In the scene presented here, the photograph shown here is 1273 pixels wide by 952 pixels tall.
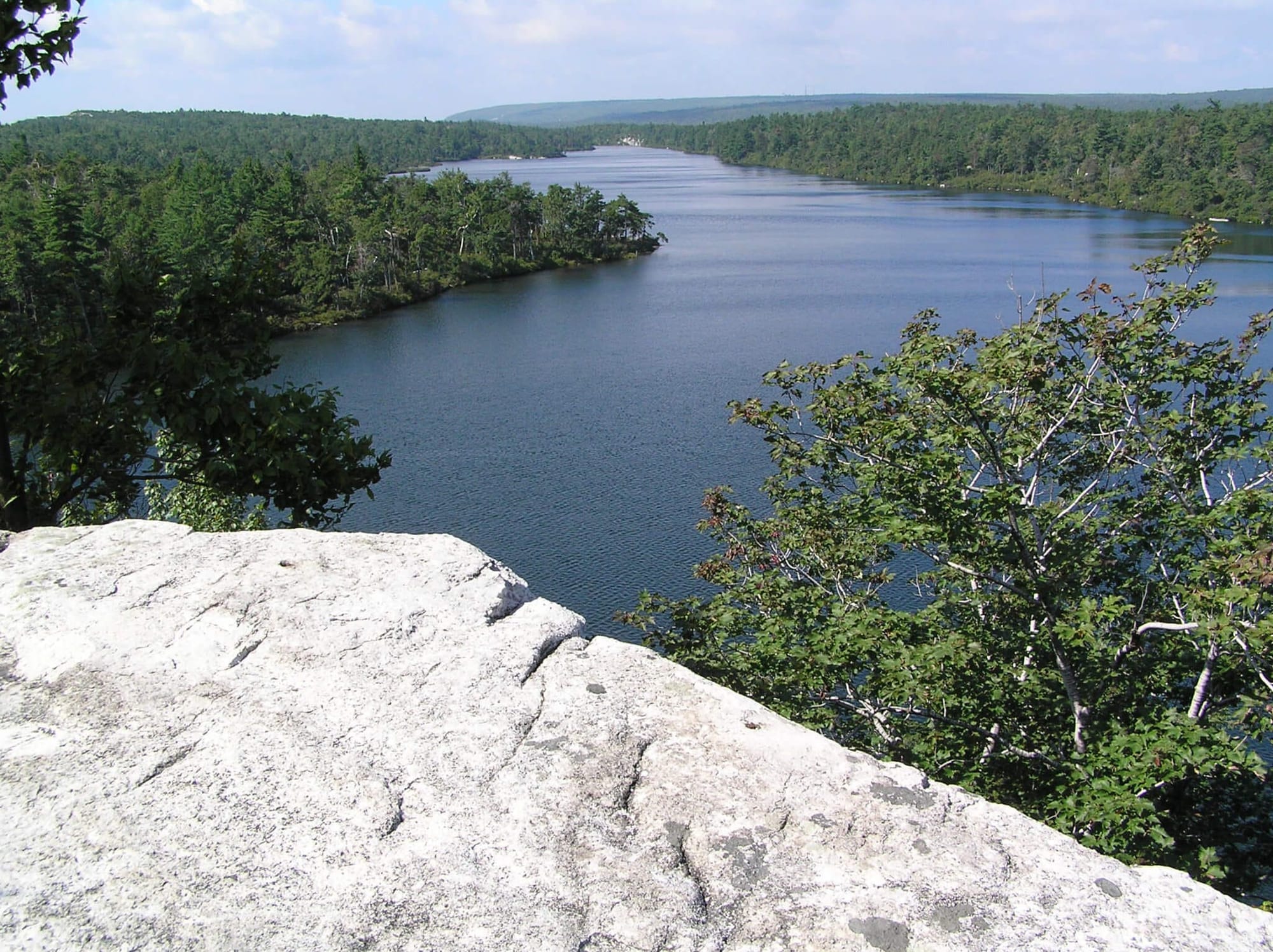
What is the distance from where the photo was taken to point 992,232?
83.3 m

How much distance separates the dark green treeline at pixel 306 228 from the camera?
50.3m

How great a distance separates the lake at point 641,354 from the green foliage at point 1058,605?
12.1ft

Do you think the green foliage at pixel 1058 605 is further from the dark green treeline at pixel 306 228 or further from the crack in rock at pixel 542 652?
the dark green treeline at pixel 306 228

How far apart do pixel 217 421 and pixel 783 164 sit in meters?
195

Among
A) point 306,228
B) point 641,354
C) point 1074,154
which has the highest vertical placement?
point 1074,154

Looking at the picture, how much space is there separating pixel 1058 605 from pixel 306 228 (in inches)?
2821

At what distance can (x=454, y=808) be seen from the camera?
3420 millimetres

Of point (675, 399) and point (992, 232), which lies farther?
point (992, 232)

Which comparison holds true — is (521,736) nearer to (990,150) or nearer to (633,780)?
(633,780)

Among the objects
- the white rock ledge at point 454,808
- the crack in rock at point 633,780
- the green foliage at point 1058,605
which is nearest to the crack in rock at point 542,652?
the white rock ledge at point 454,808

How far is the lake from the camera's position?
26312mm

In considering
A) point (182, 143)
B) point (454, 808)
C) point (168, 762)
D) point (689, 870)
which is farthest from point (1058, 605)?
point (182, 143)

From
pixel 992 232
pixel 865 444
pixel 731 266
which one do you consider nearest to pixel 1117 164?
pixel 992 232

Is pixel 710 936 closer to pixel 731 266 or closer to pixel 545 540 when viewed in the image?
pixel 545 540
